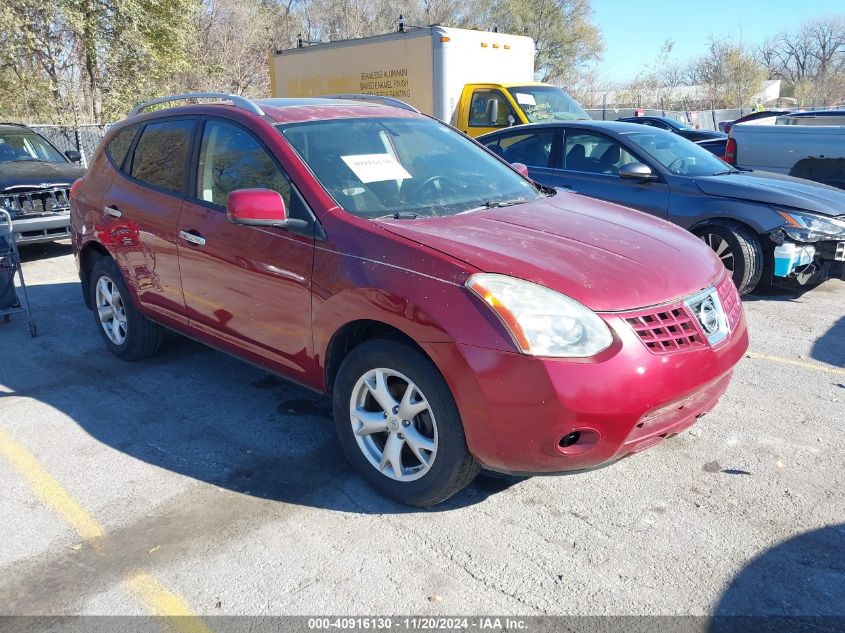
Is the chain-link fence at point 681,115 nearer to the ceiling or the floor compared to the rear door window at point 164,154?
nearer to the ceiling

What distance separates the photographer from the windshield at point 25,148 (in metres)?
9.70

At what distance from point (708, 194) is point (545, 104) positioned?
19.9ft

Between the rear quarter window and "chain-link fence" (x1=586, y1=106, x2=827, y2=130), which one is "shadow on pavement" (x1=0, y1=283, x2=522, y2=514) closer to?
the rear quarter window

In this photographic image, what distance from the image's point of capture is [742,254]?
20.7ft

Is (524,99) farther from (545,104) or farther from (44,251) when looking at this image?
(44,251)

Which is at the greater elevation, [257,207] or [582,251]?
[257,207]

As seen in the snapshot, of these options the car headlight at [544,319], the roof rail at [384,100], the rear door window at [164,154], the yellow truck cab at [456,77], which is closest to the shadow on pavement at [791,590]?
the car headlight at [544,319]

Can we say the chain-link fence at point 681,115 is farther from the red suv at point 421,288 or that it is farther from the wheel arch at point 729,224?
the red suv at point 421,288

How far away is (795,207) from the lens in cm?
627

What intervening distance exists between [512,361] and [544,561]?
839mm

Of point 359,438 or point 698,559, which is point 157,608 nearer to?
point 359,438

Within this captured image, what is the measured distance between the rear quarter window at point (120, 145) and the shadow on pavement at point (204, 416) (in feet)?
4.57

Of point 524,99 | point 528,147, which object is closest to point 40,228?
point 528,147

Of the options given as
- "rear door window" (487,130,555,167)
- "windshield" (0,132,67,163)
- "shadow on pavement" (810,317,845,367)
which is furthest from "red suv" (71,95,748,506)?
"windshield" (0,132,67,163)
